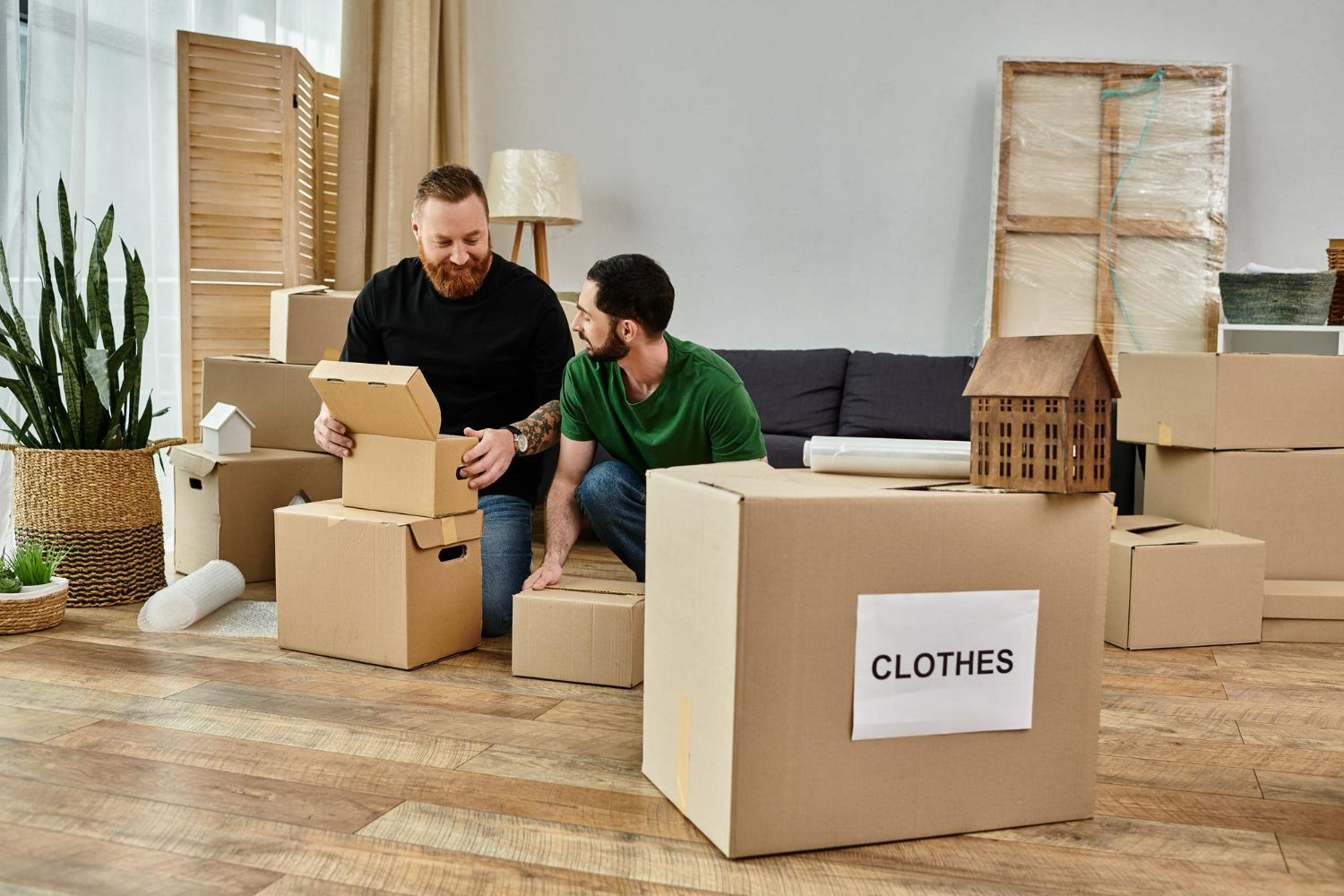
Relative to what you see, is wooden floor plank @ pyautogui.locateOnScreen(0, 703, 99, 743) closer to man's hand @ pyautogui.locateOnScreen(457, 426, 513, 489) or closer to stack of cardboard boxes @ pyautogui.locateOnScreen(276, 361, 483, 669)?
stack of cardboard boxes @ pyautogui.locateOnScreen(276, 361, 483, 669)

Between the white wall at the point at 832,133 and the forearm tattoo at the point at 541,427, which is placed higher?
the white wall at the point at 832,133

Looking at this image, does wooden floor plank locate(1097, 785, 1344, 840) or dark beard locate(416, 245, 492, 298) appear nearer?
wooden floor plank locate(1097, 785, 1344, 840)

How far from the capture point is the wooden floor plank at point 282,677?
186 cm

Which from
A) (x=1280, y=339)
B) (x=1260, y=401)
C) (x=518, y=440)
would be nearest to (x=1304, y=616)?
(x=1260, y=401)

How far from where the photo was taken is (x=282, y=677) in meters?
1.98

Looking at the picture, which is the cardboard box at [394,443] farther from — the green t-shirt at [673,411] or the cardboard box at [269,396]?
the cardboard box at [269,396]

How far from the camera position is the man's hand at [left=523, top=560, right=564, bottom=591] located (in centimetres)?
207

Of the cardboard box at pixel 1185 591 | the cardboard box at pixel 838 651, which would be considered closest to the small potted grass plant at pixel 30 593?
the cardboard box at pixel 838 651

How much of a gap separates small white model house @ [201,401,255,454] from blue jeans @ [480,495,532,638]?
0.85 meters

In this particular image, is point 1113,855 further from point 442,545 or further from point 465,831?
point 442,545

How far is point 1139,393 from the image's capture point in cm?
271

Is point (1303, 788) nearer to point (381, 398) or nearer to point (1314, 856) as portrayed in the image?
point (1314, 856)

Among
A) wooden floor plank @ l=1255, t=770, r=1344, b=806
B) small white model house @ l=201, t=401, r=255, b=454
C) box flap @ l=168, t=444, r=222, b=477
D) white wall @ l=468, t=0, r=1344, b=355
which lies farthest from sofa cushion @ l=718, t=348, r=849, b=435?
wooden floor plank @ l=1255, t=770, r=1344, b=806

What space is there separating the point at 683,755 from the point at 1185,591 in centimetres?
147
